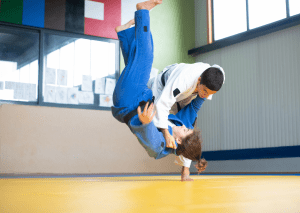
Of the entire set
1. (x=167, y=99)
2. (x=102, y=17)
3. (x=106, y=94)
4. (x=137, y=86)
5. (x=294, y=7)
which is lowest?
(x=167, y=99)

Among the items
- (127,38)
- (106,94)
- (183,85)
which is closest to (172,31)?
(106,94)

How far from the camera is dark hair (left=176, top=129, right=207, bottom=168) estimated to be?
2.53 meters

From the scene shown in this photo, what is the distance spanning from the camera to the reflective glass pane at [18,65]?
512 centimetres

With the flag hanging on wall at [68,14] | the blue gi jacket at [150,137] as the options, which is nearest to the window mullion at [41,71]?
the flag hanging on wall at [68,14]

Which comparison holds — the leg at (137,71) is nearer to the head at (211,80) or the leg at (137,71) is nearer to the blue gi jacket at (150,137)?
the blue gi jacket at (150,137)

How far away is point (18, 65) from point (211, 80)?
12.7 feet

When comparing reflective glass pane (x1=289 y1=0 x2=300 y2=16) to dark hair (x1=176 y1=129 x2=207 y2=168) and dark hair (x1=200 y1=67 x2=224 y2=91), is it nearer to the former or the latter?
dark hair (x1=200 y1=67 x2=224 y2=91)

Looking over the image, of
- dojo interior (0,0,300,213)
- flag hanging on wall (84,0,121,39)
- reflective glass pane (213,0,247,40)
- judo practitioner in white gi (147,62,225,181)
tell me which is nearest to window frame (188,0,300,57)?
dojo interior (0,0,300,213)

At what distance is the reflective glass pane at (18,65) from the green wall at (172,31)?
235 cm

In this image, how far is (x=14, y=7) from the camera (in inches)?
208

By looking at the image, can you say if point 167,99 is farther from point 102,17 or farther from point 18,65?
point 102,17

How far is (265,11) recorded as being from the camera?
18.6ft

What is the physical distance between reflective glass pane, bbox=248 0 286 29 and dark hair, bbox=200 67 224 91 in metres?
3.60

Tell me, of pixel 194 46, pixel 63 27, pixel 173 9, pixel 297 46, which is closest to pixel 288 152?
pixel 297 46
